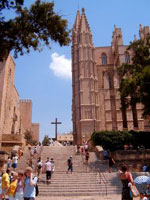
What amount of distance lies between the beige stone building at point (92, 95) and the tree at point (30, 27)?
2911 centimetres

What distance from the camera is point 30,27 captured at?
27.9 ft

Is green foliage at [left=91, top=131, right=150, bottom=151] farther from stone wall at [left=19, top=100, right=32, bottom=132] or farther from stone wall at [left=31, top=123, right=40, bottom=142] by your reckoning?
stone wall at [left=31, top=123, right=40, bottom=142]

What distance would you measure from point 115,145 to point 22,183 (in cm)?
1991

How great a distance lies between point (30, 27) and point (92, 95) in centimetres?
3191

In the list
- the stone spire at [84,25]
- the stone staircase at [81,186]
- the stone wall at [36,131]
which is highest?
the stone spire at [84,25]

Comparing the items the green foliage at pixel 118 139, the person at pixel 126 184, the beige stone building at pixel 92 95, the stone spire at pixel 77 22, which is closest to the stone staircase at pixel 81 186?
the person at pixel 126 184

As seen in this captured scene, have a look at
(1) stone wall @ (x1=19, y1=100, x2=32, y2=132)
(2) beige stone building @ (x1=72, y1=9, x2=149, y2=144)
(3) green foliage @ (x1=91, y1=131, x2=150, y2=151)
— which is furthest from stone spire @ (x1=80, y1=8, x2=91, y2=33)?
(3) green foliage @ (x1=91, y1=131, x2=150, y2=151)

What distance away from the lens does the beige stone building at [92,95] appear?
127ft

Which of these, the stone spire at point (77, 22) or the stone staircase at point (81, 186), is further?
Result: the stone spire at point (77, 22)

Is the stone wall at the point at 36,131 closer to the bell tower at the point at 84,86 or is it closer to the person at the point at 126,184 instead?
the bell tower at the point at 84,86

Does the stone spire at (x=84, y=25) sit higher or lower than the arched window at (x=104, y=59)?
higher

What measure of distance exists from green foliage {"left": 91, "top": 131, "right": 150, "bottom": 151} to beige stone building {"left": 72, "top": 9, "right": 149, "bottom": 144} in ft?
42.8

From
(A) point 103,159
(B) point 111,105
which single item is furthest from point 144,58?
(B) point 111,105

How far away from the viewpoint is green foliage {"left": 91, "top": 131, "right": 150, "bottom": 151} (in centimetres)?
2367
